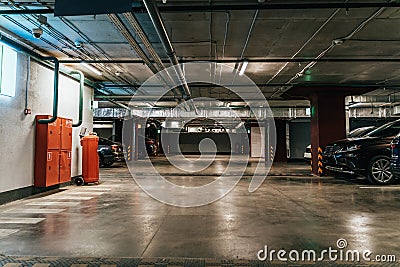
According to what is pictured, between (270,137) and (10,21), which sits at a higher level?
(10,21)

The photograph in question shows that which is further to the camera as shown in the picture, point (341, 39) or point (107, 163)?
point (107, 163)

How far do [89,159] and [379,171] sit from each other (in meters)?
7.35

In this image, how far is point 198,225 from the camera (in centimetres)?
401

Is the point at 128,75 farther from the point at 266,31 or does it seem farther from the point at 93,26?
the point at 266,31

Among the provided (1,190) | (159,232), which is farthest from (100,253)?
(1,190)

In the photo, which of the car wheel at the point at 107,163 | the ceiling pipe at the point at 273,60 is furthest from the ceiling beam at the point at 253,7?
the car wheel at the point at 107,163

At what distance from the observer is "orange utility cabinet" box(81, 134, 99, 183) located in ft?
27.2

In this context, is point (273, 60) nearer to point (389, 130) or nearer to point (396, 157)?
point (396, 157)

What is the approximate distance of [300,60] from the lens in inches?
285

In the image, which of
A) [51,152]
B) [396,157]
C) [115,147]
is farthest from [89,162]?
[396,157]

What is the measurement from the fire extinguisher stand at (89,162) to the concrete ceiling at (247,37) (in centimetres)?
201

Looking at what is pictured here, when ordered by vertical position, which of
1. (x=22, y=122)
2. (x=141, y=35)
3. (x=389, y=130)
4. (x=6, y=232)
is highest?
(x=141, y=35)

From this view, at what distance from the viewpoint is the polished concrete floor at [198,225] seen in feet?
10.3

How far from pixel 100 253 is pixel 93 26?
152 inches
